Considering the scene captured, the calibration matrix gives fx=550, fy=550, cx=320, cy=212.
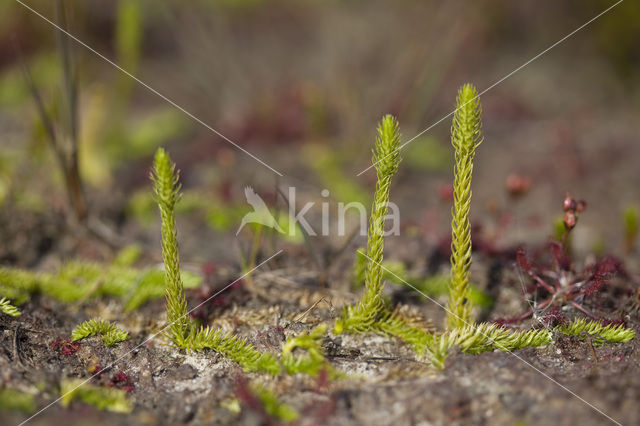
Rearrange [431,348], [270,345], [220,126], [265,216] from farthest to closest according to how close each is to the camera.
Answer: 1. [220,126]
2. [265,216]
3. [270,345]
4. [431,348]

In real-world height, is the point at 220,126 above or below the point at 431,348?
above

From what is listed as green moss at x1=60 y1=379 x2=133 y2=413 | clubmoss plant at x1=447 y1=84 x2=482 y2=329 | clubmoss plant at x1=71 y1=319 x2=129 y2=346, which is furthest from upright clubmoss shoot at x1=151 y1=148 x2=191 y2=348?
clubmoss plant at x1=447 y1=84 x2=482 y2=329

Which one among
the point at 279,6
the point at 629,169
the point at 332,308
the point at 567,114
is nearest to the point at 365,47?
the point at 279,6

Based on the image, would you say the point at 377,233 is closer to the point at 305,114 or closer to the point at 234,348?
the point at 234,348

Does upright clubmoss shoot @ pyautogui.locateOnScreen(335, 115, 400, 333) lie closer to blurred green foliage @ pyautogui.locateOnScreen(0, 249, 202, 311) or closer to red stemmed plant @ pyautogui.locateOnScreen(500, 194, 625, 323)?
red stemmed plant @ pyautogui.locateOnScreen(500, 194, 625, 323)

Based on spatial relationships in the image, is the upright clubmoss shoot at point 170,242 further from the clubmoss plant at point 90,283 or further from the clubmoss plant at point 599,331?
the clubmoss plant at point 599,331

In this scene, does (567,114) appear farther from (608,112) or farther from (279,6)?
(279,6)

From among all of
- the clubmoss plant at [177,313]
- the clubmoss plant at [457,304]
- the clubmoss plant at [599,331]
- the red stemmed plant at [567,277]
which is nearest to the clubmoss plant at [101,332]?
the clubmoss plant at [177,313]
